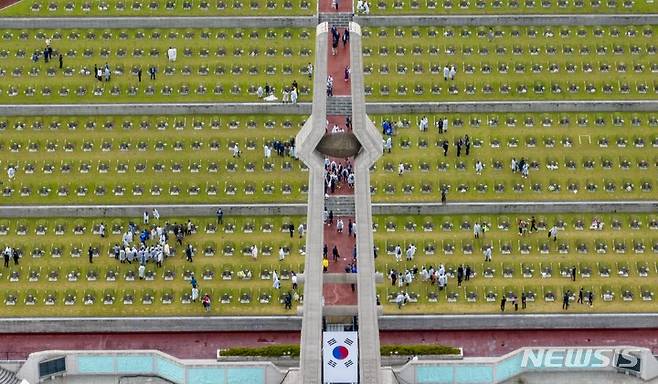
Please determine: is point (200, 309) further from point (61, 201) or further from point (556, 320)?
point (556, 320)

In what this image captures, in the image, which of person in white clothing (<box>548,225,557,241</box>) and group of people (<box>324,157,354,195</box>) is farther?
person in white clothing (<box>548,225,557,241</box>)

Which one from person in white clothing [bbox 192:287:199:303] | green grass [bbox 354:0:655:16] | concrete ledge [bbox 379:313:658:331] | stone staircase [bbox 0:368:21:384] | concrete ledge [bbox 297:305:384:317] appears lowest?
stone staircase [bbox 0:368:21:384]

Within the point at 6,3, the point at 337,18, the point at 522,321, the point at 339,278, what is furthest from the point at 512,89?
the point at 6,3

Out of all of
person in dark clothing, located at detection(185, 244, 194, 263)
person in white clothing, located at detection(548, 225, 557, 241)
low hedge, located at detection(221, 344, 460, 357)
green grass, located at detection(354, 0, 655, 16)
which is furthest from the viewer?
green grass, located at detection(354, 0, 655, 16)

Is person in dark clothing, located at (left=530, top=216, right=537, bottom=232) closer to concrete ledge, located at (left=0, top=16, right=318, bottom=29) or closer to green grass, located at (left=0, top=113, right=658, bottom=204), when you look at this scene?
green grass, located at (left=0, top=113, right=658, bottom=204)

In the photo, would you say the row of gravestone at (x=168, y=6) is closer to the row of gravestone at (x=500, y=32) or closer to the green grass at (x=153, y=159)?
the row of gravestone at (x=500, y=32)
